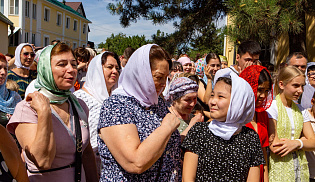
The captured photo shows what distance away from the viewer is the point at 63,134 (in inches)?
90.3

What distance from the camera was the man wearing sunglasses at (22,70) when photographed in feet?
15.7

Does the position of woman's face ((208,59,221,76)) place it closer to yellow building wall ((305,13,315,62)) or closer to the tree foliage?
yellow building wall ((305,13,315,62))

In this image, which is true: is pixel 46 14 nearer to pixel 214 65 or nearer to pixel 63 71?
pixel 214 65

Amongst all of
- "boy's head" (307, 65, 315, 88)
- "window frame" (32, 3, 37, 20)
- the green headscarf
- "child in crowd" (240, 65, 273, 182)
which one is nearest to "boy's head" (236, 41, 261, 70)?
"boy's head" (307, 65, 315, 88)

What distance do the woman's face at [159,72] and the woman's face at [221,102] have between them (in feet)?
1.89

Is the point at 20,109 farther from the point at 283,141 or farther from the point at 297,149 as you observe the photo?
the point at 297,149

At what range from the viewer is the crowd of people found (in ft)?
6.27

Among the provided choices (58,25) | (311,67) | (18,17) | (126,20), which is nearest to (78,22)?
(58,25)

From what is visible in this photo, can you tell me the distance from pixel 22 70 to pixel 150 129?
12.1 ft

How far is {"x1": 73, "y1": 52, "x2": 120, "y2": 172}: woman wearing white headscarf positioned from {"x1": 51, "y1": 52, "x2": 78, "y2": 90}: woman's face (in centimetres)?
95

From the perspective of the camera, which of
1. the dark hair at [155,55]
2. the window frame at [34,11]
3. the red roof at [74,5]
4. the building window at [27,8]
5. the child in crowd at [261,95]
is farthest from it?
the red roof at [74,5]

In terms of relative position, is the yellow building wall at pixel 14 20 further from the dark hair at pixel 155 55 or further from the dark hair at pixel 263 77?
the dark hair at pixel 155 55

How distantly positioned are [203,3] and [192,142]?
488 cm

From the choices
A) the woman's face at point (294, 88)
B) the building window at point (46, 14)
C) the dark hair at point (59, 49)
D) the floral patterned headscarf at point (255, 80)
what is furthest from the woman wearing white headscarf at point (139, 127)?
the building window at point (46, 14)
